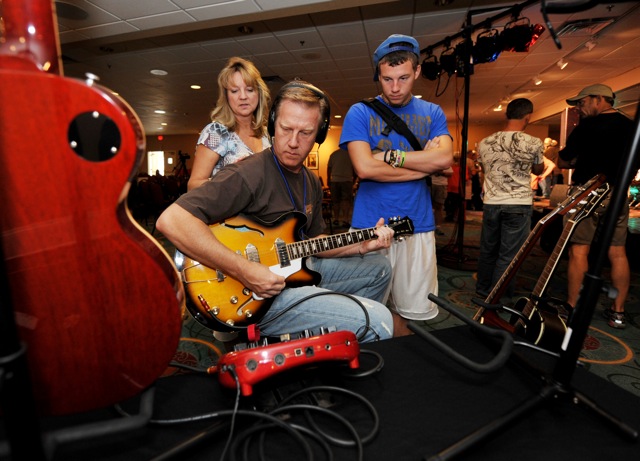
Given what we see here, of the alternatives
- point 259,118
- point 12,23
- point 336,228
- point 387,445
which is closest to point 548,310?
point 387,445

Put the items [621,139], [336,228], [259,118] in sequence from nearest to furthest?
[259,118] → [621,139] → [336,228]

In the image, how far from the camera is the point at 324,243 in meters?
1.36

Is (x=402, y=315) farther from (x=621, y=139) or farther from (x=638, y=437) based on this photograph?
(x=621, y=139)

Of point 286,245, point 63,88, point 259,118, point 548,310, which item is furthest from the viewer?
point 259,118

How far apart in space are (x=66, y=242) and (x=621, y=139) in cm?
300

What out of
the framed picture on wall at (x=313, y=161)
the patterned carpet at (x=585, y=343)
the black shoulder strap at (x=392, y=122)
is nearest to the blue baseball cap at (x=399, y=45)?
the black shoulder strap at (x=392, y=122)

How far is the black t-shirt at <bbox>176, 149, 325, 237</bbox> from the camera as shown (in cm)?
104

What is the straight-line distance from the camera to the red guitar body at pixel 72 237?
1.23 feet

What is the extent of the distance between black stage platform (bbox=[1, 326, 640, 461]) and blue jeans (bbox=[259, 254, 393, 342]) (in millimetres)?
218

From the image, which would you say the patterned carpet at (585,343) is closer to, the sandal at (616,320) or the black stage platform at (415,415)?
the sandal at (616,320)

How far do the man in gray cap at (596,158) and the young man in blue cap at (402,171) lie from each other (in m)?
1.35

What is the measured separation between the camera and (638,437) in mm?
491

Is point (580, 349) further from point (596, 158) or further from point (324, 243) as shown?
point (596, 158)

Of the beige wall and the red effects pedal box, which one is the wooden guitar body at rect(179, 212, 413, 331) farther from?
the beige wall
